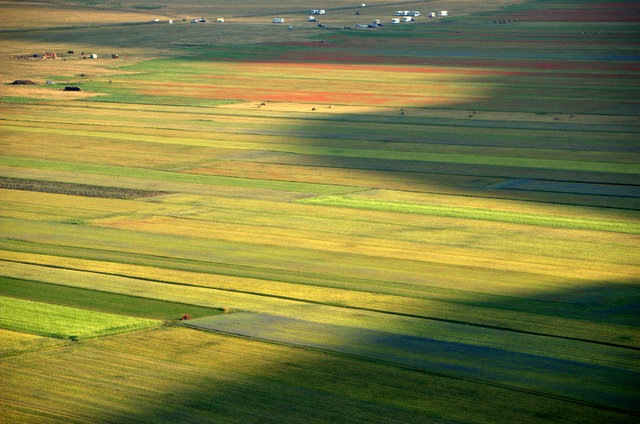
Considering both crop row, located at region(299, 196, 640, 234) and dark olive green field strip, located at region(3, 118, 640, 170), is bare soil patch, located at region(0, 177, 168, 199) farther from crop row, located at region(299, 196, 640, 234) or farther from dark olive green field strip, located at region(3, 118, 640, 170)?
dark olive green field strip, located at region(3, 118, 640, 170)

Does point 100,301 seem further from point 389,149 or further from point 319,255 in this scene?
point 389,149

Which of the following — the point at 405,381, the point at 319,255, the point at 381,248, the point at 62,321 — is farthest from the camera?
the point at 381,248

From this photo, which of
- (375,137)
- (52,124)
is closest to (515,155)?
→ (375,137)

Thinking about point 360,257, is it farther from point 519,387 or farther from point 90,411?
point 90,411

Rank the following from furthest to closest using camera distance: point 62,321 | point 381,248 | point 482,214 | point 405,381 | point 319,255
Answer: point 482,214 → point 381,248 → point 319,255 → point 62,321 → point 405,381

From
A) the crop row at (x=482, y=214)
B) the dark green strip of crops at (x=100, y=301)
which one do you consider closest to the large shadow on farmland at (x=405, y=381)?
the dark green strip of crops at (x=100, y=301)

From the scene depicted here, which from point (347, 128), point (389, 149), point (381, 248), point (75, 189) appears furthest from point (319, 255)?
point (347, 128)
